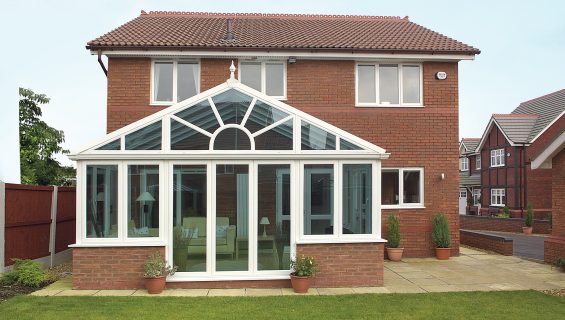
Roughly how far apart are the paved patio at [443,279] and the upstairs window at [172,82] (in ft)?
17.6

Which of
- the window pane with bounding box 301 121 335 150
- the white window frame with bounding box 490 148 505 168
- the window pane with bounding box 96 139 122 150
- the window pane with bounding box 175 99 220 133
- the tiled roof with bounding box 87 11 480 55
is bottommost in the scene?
the window pane with bounding box 96 139 122 150

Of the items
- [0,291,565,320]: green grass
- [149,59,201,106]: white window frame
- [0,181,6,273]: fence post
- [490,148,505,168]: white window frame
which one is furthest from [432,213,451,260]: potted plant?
[490,148,505,168]: white window frame

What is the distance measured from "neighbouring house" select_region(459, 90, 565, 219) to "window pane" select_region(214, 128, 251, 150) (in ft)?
78.3

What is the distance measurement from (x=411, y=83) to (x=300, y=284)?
288 inches

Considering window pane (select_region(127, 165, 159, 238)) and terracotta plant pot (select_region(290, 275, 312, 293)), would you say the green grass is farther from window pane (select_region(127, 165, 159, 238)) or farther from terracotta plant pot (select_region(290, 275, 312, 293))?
window pane (select_region(127, 165, 159, 238))

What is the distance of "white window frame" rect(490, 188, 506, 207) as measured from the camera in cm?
3416

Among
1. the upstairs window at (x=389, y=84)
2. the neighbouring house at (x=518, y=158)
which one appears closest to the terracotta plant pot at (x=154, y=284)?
the upstairs window at (x=389, y=84)

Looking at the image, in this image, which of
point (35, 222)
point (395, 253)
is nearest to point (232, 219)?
point (35, 222)

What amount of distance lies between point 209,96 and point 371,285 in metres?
4.76

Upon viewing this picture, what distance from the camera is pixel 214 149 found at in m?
9.53

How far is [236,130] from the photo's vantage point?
31.4 ft

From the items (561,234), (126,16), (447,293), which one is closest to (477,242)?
(561,234)

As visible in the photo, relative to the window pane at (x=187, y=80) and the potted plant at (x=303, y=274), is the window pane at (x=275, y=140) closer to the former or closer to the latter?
the potted plant at (x=303, y=274)

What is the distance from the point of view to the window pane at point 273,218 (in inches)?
376
